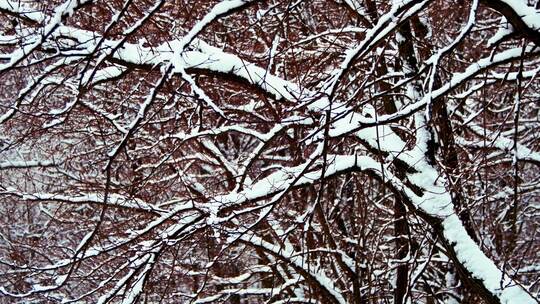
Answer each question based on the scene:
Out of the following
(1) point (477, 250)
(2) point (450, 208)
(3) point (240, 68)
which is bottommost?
(1) point (477, 250)

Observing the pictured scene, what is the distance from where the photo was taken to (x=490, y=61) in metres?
3.86

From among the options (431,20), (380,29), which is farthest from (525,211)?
(380,29)

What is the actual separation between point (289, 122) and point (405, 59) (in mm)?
1888

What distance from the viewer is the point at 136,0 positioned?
658 centimetres

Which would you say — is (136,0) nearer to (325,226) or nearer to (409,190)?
(325,226)

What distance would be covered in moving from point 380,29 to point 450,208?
1.86 meters

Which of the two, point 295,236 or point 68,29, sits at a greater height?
point 295,236

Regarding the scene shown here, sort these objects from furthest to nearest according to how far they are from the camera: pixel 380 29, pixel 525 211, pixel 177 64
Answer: pixel 525 211 → pixel 177 64 → pixel 380 29

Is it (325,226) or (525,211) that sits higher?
(525,211)

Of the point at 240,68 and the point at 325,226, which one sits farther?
the point at 325,226

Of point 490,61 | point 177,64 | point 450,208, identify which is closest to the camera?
point 177,64

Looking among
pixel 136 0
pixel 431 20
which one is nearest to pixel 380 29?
pixel 431 20

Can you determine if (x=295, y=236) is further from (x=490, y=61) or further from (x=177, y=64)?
(x=177, y=64)

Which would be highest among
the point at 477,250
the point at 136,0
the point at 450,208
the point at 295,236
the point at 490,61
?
the point at 136,0
